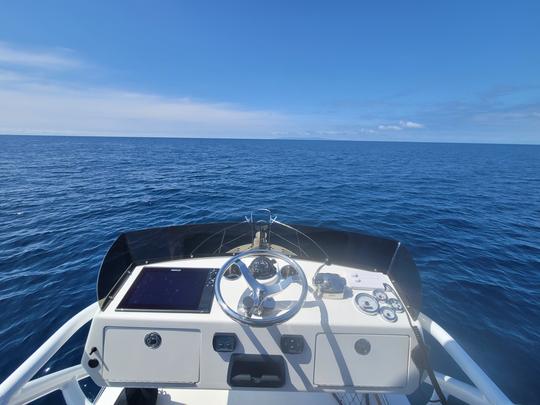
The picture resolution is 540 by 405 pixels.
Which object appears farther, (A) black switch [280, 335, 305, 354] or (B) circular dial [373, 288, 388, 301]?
(B) circular dial [373, 288, 388, 301]

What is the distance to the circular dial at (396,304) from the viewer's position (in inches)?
96.3

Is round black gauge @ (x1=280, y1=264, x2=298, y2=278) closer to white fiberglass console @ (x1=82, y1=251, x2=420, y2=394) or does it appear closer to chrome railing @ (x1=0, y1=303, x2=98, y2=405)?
white fiberglass console @ (x1=82, y1=251, x2=420, y2=394)

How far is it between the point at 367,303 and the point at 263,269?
1.09 meters

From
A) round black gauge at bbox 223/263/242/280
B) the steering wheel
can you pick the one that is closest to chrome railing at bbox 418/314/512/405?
the steering wheel

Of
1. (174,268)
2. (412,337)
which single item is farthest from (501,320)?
(174,268)

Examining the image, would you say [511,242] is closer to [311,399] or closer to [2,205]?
[311,399]

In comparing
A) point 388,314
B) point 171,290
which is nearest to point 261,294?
point 171,290

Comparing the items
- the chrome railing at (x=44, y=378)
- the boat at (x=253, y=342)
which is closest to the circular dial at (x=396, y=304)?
the boat at (x=253, y=342)

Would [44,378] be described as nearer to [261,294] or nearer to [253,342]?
[253,342]

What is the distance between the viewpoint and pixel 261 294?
2123mm

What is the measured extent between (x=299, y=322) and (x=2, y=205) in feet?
53.9

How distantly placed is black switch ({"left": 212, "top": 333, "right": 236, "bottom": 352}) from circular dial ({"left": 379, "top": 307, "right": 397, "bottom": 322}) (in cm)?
143

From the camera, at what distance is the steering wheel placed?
2.09 meters

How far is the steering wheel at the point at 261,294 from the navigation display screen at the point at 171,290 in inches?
9.2
